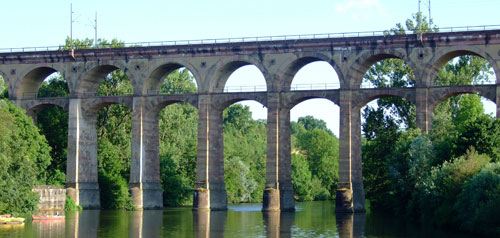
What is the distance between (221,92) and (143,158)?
9.63 m

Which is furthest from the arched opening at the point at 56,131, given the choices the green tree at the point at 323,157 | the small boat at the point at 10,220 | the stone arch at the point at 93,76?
the green tree at the point at 323,157

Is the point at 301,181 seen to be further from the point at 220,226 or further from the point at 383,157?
the point at 220,226

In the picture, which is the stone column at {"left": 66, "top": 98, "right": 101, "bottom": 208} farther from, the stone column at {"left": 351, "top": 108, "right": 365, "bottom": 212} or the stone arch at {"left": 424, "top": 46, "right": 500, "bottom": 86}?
the stone arch at {"left": 424, "top": 46, "right": 500, "bottom": 86}

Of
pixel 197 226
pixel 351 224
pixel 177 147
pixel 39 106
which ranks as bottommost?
pixel 197 226

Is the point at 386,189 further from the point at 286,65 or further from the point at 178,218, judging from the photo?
the point at 178,218

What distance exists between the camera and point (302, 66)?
82938 mm

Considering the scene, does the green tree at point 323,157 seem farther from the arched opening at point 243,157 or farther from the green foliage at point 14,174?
the green foliage at point 14,174

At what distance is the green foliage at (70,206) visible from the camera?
83625 mm

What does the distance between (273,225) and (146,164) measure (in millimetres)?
22327

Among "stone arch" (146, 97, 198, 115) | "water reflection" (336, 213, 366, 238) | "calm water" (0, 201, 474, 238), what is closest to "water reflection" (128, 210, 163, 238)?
"calm water" (0, 201, 474, 238)

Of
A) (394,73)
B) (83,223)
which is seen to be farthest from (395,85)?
(83,223)

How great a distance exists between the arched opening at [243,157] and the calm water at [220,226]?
27003 mm

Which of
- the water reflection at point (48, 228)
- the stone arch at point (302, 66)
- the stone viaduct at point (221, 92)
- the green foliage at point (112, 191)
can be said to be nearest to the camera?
the water reflection at point (48, 228)

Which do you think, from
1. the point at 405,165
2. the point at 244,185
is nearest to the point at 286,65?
the point at 405,165
